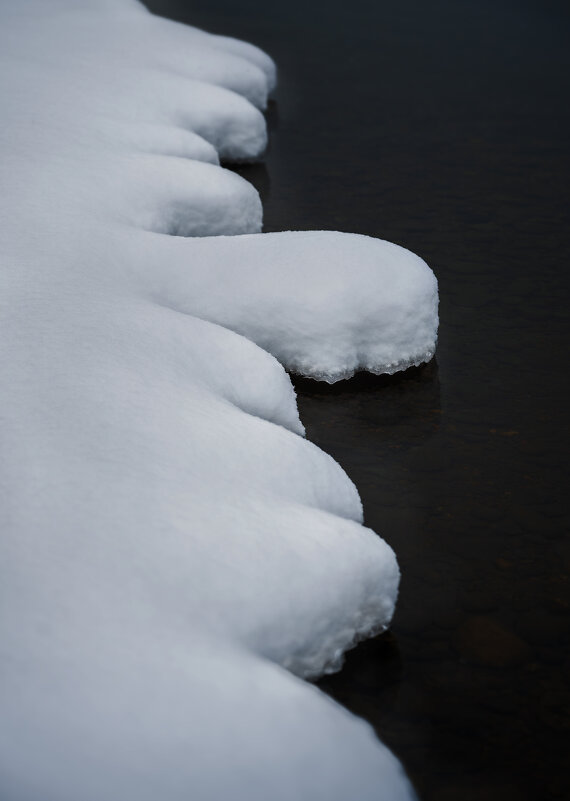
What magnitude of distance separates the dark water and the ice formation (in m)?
0.10

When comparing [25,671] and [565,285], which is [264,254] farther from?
[25,671]

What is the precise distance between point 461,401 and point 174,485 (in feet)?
2.67

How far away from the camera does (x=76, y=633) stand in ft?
3.18

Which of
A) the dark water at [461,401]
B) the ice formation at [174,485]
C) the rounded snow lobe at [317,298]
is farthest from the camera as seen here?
the rounded snow lobe at [317,298]

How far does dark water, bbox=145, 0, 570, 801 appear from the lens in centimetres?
116

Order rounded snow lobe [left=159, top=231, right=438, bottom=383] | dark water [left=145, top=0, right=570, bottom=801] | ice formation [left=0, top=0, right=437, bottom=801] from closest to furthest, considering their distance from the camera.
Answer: ice formation [left=0, top=0, right=437, bottom=801], dark water [left=145, top=0, right=570, bottom=801], rounded snow lobe [left=159, top=231, right=438, bottom=383]

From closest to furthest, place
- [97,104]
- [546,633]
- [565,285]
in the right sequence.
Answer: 1. [546,633]
2. [565,285]
3. [97,104]

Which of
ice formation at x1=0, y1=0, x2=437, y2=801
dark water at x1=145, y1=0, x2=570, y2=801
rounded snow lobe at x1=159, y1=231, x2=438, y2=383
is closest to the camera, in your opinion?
ice formation at x1=0, y1=0, x2=437, y2=801

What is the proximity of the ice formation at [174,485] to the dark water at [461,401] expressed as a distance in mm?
103

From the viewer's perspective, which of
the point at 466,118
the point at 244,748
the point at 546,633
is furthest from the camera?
the point at 466,118

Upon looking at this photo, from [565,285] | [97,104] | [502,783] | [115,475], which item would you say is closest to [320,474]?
[115,475]

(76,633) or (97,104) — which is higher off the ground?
(76,633)

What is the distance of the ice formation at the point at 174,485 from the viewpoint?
36.2 inches

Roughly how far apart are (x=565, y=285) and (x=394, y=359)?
0.66 meters
